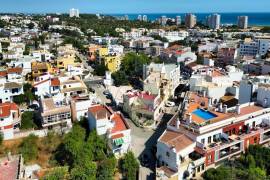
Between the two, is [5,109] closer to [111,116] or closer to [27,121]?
[27,121]

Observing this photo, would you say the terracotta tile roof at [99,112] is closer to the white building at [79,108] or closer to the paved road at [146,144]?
the white building at [79,108]

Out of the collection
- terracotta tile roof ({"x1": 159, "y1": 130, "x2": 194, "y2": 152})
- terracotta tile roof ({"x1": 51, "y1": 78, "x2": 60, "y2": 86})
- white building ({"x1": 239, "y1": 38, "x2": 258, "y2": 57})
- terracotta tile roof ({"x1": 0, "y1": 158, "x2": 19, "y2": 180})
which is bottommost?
terracotta tile roof ({"x1": 0, "y1": 158, "x2": 19, "y2": 180})

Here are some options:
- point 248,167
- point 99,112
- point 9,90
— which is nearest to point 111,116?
point 99,112

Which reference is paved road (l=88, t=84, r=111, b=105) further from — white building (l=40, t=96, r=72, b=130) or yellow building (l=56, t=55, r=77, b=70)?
white building (l=40, t=96, r=72, b=130)

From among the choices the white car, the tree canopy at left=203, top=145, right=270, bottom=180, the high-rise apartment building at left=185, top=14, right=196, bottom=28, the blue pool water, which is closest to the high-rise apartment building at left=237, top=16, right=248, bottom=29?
the high-rise apartment building at left=185, top=14, right=196, bottom=28

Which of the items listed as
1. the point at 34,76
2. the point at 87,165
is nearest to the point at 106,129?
the point at 87,165

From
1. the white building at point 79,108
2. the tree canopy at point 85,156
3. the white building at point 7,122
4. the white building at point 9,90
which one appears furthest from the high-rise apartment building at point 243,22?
the white building at point 7,122

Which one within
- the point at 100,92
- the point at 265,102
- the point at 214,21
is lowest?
the point at 100,92

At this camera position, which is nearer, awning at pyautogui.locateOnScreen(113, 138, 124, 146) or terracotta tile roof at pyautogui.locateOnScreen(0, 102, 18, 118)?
awning at pyautogui.locateOnScreen(113, 138, 124, 146)
